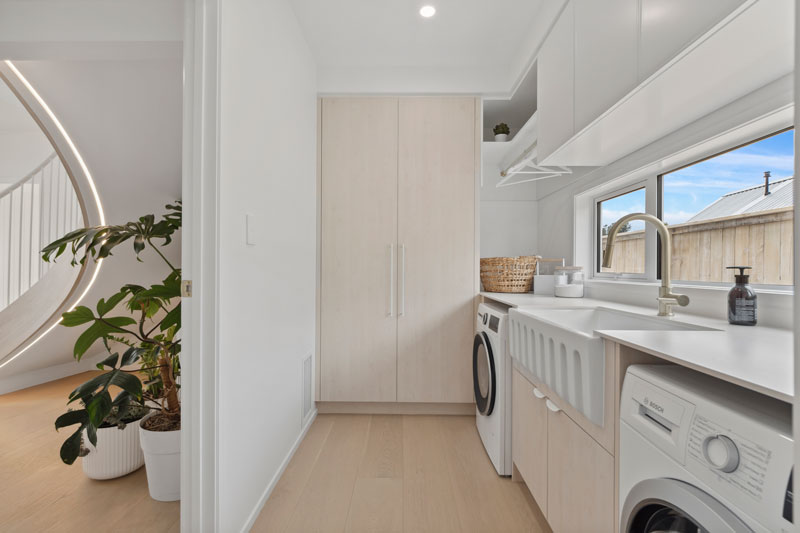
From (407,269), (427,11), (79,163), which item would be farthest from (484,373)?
(79,163)

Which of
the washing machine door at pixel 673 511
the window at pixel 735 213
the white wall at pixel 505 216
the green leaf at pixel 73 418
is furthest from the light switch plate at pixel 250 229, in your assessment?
the white wall at pixel 505 216

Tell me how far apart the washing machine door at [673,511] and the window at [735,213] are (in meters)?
1.03

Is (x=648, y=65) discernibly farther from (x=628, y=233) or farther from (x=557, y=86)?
(x=628, y=233)

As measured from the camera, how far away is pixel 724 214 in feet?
5.01

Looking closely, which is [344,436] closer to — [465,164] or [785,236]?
[465,164]

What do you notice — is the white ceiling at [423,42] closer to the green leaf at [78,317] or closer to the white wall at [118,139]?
the white wall at [118,139]

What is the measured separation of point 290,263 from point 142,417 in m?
1.06

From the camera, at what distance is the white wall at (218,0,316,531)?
1312mm

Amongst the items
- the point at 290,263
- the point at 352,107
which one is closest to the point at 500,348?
the point at 290,263

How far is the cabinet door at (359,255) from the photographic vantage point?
2.63m

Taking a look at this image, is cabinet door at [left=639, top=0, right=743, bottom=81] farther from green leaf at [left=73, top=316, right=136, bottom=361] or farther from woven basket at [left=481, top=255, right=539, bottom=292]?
green leaf at [left=73, top=316, right=136, bottom=361]

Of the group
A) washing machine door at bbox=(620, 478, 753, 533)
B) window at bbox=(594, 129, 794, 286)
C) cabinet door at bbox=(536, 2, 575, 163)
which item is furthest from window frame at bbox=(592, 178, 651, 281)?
washing machine door at bbox=(620, 478, 753, 533)

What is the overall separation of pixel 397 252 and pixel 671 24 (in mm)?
1860

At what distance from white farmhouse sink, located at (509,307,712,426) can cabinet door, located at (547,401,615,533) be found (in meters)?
0.11
